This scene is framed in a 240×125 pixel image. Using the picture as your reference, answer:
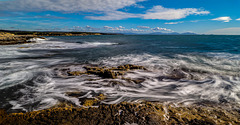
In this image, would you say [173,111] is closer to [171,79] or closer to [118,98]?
[118,98]

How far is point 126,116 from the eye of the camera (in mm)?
3566

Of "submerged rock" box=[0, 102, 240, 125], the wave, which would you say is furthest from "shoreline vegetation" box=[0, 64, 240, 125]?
the wave

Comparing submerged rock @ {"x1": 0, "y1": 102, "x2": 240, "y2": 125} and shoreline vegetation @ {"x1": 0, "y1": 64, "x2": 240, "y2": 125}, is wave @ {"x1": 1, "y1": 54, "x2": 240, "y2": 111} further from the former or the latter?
submerged rock @ {"x1": 0, "y1": 102, "x2": 240, "y2": 125}

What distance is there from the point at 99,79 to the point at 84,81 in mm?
892

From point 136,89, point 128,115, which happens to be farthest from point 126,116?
point 136,89

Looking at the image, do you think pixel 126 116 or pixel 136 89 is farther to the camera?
pixel 136 89

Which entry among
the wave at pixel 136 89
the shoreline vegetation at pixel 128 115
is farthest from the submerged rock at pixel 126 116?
the wave at pixel 136 89

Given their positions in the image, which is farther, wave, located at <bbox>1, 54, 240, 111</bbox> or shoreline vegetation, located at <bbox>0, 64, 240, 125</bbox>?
wave, located at <bbox>1, 54, 240, 111</bbox>

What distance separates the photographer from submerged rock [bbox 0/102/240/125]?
3.34 m

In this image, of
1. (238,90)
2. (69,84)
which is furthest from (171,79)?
(69,84)

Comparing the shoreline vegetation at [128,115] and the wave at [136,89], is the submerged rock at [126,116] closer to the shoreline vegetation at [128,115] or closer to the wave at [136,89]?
the shoreline vegetation at [128,115]

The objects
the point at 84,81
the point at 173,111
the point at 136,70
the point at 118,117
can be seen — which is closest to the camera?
the point at 118,117

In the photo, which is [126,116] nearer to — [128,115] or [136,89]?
[128,115]

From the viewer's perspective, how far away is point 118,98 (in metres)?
4.97
